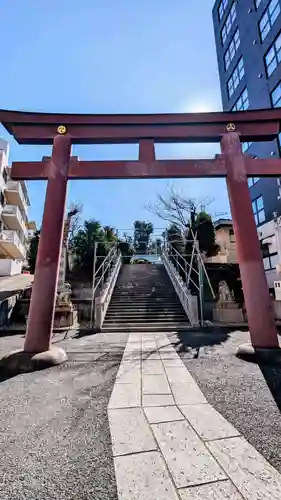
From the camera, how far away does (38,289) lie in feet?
14.7

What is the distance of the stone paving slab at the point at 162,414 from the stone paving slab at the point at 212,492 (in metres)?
0.85

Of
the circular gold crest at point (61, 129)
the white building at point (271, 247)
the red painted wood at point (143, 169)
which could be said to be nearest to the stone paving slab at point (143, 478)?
the red painted wood at point (143, 169)

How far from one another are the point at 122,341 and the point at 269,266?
36.9ft

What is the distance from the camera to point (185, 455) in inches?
67.1

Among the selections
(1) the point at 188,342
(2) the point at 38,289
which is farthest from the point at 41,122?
(1) the point at 188,342

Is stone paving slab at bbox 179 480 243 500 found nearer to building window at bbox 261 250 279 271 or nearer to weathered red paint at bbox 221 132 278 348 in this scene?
weathered red paint at bbox 221 132 278 348

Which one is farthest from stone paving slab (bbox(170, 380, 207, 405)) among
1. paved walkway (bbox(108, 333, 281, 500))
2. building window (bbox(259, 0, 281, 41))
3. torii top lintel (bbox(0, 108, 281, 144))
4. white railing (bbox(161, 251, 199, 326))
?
building window (bbox(259, 0, 281, 41))

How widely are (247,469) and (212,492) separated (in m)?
0.34

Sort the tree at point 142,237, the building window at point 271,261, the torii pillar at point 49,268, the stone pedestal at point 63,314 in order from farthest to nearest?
the tree at point 142,237 < the building window at point 271,261 < the stone pedestal at point 63,314 < the torii pillar at point 49,268

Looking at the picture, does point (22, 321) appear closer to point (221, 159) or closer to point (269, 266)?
point (221, 159)

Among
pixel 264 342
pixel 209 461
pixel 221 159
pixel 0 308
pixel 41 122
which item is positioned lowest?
pixel 209 461

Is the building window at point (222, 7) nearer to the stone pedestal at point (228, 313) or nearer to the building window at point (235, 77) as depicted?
the building window at point (235, 77)

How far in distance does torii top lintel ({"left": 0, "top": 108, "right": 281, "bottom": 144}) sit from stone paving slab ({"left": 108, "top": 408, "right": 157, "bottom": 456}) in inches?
202

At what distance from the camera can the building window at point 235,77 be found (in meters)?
16.2
